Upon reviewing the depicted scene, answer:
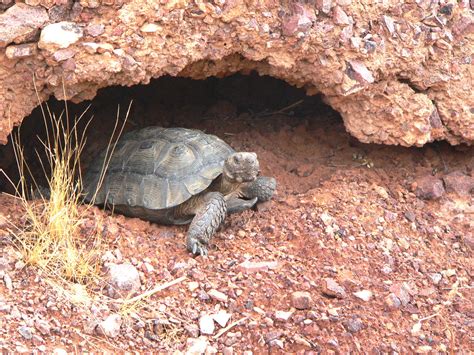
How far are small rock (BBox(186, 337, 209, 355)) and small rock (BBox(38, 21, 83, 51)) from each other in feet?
6.11

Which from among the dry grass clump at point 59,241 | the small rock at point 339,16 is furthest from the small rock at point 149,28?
the small rock at point 339,16

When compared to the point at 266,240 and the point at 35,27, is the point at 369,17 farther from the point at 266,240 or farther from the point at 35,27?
the point at 35,27

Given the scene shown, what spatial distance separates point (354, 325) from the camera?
3.46 metres

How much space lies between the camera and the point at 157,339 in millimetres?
3328

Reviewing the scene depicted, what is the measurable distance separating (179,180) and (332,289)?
1346 millimetres

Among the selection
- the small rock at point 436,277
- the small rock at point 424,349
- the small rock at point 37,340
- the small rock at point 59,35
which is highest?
the small rock at point 59,35

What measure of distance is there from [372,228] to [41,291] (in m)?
2.09

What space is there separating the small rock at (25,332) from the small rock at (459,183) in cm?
312

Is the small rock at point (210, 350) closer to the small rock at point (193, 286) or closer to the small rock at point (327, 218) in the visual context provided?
the small rock at point (193, 286)

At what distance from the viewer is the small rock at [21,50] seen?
153 inches

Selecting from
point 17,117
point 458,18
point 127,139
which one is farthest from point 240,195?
point 458,18

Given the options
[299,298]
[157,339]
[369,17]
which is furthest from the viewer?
[369,17]

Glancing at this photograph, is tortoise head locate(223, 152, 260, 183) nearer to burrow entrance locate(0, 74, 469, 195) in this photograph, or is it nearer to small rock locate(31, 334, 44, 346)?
burrow entrance locate(0, 74, 469, 195)

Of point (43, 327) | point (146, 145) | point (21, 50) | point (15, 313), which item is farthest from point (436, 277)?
point (21, 50)
